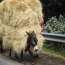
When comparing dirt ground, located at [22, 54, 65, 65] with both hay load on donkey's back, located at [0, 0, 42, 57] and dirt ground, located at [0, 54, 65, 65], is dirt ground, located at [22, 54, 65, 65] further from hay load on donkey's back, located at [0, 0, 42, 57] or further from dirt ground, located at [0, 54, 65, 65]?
hay load on donkey's back, located at [0, 0, 42, 57]

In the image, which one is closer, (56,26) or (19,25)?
(19,25)

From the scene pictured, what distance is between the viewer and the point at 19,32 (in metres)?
10.3

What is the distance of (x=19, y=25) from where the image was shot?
412 inches

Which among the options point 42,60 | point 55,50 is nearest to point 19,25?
point 42,60

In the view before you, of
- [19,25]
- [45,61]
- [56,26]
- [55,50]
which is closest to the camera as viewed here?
[45,61]

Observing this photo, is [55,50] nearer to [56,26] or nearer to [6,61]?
[56,26]

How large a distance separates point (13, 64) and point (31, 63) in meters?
0.53

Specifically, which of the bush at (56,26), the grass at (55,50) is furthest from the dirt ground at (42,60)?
the bush at (56,26)

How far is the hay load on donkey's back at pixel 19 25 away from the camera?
10188 millimetres

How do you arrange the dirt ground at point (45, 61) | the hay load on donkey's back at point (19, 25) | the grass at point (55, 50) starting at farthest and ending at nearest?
the grass at point (55, 50) → the hay load on donkey's back at point (19, 25) → the dirt ground at point (45, 61)

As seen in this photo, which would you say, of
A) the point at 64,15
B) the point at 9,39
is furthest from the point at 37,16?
the point at 64,15

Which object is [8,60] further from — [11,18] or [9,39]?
[11,18]

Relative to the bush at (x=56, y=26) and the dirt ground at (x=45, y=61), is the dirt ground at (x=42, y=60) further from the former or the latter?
the bush at (x=56, y=26)

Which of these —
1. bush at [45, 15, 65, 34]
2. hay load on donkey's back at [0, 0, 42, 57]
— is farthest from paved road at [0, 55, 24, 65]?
bush at [45, 15, 65, 34]
